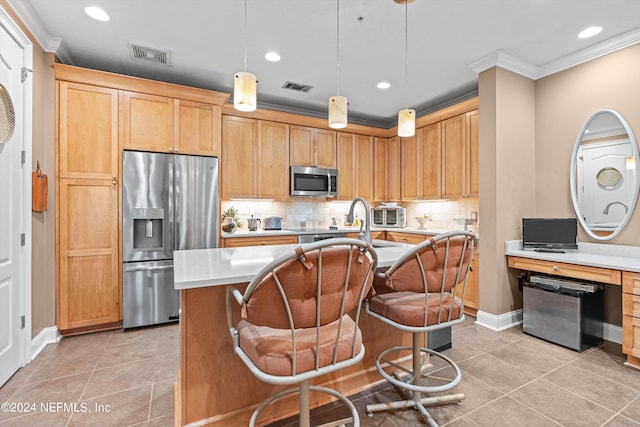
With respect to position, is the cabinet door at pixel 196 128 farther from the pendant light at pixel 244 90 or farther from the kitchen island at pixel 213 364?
the kitchen island at pixel 213 364

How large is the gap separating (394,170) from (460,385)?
355 centimetres

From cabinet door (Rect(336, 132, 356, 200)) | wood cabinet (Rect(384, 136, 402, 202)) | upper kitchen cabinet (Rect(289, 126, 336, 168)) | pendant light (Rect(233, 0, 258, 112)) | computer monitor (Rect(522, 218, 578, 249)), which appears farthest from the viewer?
wood cabinet (Rect(384, 136, 402, 202))

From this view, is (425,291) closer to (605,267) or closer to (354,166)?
(605,267)

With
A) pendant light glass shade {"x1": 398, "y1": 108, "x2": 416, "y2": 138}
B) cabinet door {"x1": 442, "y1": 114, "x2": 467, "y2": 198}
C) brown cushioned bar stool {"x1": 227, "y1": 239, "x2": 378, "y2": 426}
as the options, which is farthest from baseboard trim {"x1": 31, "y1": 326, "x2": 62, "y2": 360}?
cabinet door {"x1": 442, "y1": 114, "x2": 467, "y2": 198}

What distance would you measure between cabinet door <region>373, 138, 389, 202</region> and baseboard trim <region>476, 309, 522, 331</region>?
246cm

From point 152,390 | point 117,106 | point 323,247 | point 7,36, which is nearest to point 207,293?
point 323,247

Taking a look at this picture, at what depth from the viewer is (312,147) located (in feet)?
15.2

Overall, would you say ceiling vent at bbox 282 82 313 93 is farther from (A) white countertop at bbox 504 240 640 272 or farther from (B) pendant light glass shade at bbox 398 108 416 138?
(A) white countertop at bbox 504 240 640 272

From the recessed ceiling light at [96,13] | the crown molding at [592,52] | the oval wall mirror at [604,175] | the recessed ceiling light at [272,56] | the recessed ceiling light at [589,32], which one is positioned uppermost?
the recessed ceiling light at [272,56]

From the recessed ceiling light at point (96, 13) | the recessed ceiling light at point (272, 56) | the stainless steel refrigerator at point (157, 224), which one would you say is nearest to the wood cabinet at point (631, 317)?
the recessed ceiling light at point (272, 56)

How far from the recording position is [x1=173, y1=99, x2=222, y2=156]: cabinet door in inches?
134

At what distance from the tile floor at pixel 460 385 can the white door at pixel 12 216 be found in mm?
229

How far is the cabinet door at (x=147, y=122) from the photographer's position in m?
3.19

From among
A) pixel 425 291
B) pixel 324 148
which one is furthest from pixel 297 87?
pixel 425 291
